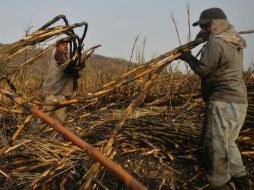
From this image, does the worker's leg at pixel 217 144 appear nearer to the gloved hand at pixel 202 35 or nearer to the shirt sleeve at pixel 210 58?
the shirt sleeve at pixel 210 58

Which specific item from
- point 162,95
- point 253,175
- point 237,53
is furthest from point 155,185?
point 162,95

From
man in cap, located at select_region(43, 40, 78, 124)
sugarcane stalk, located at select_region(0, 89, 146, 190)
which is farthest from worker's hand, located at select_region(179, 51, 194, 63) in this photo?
man in cap, located at select_region(43, 40, 78, 124)

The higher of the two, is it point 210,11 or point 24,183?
point 210,11

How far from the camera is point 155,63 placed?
11.2 ft

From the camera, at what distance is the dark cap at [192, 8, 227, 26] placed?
3.51 metres

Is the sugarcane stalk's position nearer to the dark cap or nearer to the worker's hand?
the worker's hand

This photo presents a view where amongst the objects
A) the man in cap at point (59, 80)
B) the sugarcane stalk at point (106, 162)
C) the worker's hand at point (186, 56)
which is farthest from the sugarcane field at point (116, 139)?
the sugarcane stalk at point (106, 162)

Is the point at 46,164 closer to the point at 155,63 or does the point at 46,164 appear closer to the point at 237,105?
the point at 155,63

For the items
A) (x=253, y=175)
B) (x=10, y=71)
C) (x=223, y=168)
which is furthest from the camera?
(x=253, y=175)

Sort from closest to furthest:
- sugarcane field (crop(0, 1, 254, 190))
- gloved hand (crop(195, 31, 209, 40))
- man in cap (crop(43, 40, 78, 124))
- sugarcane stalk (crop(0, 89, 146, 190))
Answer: sugarcane stalk (crop(0, 89, 146, 190))
sugarcane field (crop(0, 1, 254, 190))
gloved hand (crop(195, 31, 209, 40))
man in cap (crop(43, 40, 78, 124))

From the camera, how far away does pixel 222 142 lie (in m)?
3.38

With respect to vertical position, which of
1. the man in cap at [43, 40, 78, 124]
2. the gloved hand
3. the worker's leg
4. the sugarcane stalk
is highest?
the gloved hand

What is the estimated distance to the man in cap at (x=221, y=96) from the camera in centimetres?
337

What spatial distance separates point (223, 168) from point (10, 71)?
6.26 feet
